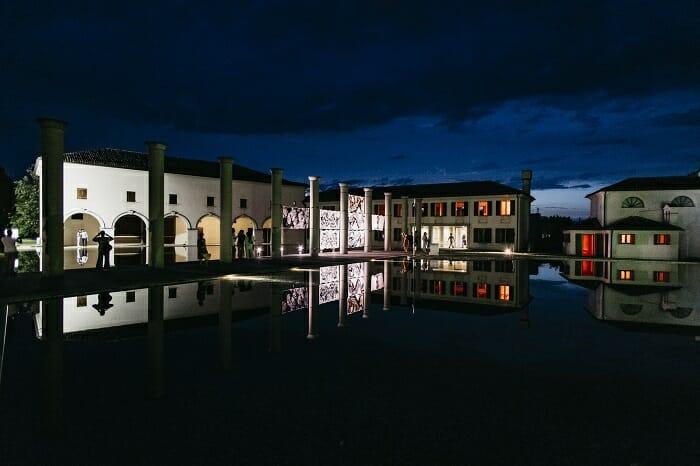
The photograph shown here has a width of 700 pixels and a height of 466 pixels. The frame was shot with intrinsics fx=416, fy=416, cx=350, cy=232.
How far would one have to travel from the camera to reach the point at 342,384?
5871 mm

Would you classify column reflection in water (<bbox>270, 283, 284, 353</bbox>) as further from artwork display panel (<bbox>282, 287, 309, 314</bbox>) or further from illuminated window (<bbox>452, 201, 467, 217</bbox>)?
illuminated window (<bbox>452, 201, 467, 217</bbox>)

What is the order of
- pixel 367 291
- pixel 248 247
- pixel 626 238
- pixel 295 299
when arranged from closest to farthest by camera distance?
pixel 295 299 → pixel 367 291 → pixel 248 247 → pixel 626 238

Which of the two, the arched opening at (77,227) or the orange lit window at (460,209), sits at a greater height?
the orange lit window at (460,209)

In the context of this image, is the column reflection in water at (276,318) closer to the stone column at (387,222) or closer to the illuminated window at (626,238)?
the stone column at (387,222)

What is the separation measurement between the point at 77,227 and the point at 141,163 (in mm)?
10388

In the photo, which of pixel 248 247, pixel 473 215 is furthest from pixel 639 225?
pixel 248 247

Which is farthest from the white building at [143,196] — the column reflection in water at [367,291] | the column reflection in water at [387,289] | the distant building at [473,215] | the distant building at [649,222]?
the distant building at [649,222]

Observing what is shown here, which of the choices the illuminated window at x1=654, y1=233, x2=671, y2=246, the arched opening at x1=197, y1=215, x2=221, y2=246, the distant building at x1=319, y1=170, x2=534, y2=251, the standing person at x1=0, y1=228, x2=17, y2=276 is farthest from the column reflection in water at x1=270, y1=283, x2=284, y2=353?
the arched opening at x1=197, y1=215, x2=221, y2=246

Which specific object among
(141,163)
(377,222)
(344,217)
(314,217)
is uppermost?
(141,163)

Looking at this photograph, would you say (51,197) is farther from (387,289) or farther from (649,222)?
(649,222)

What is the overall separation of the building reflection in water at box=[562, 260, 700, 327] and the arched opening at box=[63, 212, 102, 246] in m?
44.4

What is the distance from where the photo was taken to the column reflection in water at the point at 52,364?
4.74m

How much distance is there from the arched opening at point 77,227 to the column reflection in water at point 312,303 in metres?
34.2

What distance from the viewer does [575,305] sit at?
43.6ft
